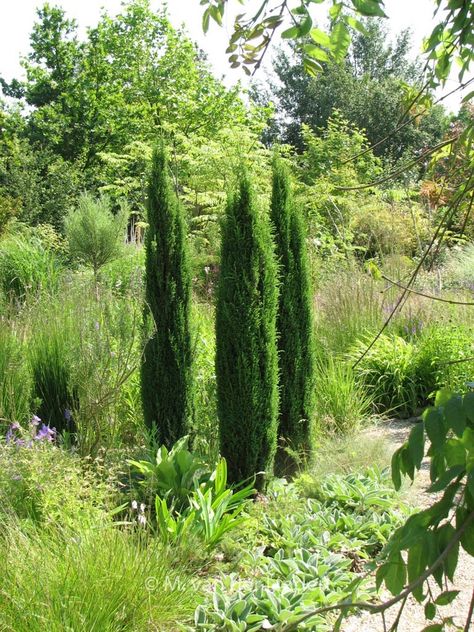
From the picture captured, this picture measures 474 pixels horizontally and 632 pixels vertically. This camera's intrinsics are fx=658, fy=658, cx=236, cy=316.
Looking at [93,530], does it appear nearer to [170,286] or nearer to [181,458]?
[181,458]

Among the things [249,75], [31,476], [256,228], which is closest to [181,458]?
[31,476]

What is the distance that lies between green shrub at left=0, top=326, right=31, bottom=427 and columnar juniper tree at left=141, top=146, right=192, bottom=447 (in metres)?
0.90

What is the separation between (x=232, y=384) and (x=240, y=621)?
1.81m

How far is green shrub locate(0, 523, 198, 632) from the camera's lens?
7.55 ft

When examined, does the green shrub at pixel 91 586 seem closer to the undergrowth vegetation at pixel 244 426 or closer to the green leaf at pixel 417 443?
the undergrowth vegetation at pixel 244 426

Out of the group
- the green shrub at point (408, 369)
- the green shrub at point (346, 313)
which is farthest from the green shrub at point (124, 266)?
the green shrub at point (408, 369)

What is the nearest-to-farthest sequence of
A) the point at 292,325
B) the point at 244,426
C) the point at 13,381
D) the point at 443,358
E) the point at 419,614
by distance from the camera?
the point at 419,614
the point at 244,426
the point at 13,381
the point at 292,325
the point at 443,358

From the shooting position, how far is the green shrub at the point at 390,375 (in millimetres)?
6578

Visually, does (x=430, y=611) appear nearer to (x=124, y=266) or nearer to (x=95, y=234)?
(x=124, y=266)

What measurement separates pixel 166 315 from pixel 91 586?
7.77 feet

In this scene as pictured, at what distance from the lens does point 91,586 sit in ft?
7.95

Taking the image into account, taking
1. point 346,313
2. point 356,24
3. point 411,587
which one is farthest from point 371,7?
point 346,313

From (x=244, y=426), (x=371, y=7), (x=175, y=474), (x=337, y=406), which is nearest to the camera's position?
(x=371, y=7)

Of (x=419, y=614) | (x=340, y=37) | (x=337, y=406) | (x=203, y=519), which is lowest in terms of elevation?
(x=419, y=614)
